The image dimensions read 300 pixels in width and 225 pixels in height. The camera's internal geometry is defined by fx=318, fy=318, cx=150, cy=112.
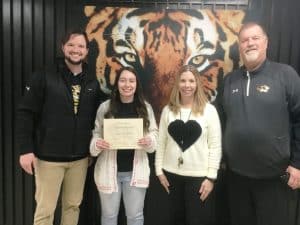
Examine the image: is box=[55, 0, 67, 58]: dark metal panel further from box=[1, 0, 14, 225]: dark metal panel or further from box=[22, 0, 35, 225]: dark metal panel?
box=[1, 0, 14, 225]: dark metal panel

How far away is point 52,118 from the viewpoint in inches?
82.5

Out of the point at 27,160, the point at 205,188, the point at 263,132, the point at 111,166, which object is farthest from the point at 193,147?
the point at 27,160

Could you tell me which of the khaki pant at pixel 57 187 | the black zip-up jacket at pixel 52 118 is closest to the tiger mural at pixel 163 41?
the black zip-up jacket at pixel 52 118

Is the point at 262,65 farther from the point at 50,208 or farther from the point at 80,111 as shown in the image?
the point at 50,208

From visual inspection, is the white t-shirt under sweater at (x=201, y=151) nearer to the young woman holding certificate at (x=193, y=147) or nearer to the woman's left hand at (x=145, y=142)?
the young woman holding certificate at (x=193, y=147)

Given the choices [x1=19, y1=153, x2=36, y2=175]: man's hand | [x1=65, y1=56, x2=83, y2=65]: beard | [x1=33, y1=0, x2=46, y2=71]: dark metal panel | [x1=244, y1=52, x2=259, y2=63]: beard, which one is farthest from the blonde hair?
[x1=33, y1=0, x2=46, y2=71]: dark metal panel

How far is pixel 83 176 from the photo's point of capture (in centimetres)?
226

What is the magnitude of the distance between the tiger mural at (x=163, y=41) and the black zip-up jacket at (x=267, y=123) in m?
0.51

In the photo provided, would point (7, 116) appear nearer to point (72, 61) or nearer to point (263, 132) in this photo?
point (72, 61)

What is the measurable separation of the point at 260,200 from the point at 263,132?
440 mm

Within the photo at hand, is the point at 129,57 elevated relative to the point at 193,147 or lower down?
elevated

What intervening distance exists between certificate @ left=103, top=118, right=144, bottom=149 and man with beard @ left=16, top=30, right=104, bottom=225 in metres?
0.18

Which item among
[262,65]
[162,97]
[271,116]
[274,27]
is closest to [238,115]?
[271,116]

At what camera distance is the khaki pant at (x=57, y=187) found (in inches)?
84.0
